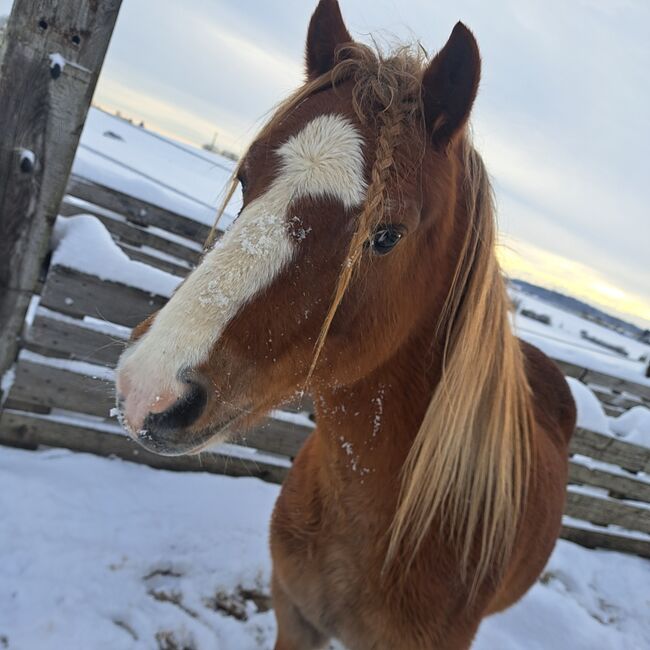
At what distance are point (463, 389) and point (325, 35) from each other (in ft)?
4.14

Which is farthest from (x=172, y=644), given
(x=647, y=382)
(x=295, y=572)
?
(x=647, y=382)

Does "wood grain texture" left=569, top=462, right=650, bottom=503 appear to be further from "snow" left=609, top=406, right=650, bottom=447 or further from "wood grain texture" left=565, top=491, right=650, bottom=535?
"snow" left=609, top=406, right=650, bottom=447

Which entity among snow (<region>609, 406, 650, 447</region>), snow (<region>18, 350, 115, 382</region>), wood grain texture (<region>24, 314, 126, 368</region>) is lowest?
snow (<region>18, 350, 115, 382</region>)

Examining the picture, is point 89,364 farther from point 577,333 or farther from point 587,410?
point 577,333

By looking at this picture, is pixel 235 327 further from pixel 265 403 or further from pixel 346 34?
pixel 346 34

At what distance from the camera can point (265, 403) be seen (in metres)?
1.32

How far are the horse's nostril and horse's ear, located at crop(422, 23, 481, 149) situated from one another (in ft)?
3.11

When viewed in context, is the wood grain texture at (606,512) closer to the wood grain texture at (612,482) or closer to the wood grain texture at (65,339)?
the wood grain texture at (612,482)

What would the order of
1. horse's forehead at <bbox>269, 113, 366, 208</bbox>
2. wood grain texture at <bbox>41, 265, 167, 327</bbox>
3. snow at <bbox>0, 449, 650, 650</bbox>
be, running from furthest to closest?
wood grain texture at <bbox>41, 265, 167, 327</bbox> < snow at <bbox>0, 449, 650, 650</bbox> < horse's forehead at <bbox>269, 113, 366, 208</bbox>

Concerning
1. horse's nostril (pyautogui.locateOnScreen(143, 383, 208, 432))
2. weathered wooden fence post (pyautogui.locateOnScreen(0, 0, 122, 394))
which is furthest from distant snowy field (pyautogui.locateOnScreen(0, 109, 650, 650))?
horse's nostril (pyautogui.locateOnScreen(143, 383, 208, 432))

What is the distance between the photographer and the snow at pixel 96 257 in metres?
2.91

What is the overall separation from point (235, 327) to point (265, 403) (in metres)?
0.29

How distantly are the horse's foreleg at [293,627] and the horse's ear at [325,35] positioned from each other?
2032 millimetres

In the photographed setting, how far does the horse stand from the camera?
1.13 m
